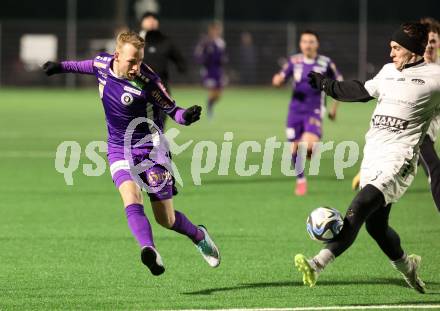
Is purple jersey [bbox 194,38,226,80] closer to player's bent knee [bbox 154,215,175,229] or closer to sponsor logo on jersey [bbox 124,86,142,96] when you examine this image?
player's bent knee [bbox 154,215,175,229]

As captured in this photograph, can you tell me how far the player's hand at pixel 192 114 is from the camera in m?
7.82

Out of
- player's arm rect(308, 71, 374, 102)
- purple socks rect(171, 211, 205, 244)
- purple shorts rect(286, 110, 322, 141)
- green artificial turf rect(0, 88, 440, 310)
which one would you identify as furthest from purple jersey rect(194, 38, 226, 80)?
player's arm rect(308, 71, 374, 102)

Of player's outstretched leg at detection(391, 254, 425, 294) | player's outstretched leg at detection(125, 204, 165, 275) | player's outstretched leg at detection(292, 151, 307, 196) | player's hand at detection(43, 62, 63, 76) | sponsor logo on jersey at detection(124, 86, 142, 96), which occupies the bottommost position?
player's outstretched leg at detection(292, 151, 307, 196)

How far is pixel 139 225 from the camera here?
7984 millimetres

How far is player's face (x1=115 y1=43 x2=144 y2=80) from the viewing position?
26.7 feet

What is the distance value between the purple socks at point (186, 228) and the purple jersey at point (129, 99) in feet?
2.34

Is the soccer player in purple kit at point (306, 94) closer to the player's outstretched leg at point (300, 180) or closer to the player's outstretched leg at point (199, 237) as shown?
the player's outstretched leg at point (300, 180)

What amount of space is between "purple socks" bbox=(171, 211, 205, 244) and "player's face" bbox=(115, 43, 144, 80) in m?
1.18

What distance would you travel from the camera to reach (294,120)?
15055 mm

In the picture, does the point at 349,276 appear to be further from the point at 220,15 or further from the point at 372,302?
the point at 220,15

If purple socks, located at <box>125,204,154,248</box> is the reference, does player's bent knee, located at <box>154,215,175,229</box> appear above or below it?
below

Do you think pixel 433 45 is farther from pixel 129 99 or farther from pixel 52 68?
pixel 52 68

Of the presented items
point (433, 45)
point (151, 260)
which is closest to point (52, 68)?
point (151, 260)

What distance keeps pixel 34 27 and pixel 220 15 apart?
8.03 meters
